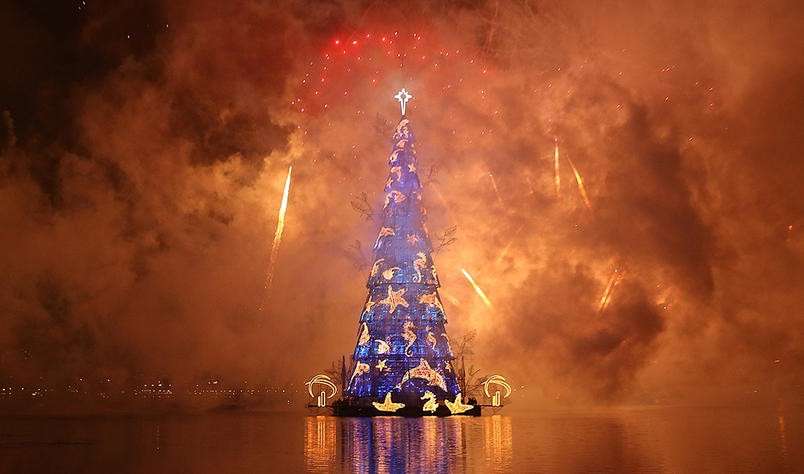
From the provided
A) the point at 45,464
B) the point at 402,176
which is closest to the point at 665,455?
the point at 45,464

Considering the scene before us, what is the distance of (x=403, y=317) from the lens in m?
45.8

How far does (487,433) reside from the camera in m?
35.1

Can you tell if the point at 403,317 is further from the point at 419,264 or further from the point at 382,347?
the point at 419,264

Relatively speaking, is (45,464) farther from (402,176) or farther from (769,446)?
(402,176)

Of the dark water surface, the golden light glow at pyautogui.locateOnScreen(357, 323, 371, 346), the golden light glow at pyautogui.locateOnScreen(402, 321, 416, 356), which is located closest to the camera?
the dark water surface

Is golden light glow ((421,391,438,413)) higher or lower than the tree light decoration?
lower

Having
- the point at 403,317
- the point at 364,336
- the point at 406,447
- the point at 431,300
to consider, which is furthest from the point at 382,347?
the point at 406,447

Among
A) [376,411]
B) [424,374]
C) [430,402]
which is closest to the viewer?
[424,374]

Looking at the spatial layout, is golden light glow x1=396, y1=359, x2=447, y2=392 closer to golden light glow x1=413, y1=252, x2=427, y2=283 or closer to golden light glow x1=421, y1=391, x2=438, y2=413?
golden light glow x1=421, y1=391, x2=438, y2=413

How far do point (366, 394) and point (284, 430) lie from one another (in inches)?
231

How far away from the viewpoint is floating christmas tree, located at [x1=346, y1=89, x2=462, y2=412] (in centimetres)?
4531

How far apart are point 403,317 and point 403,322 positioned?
311mm

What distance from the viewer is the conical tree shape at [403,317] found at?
4531cm

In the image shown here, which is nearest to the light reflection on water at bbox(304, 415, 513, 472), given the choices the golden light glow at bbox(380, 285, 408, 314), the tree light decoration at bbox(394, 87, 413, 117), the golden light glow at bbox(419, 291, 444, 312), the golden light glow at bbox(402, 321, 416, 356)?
the golden light glow at bbox(402, 321, 416, 356)
